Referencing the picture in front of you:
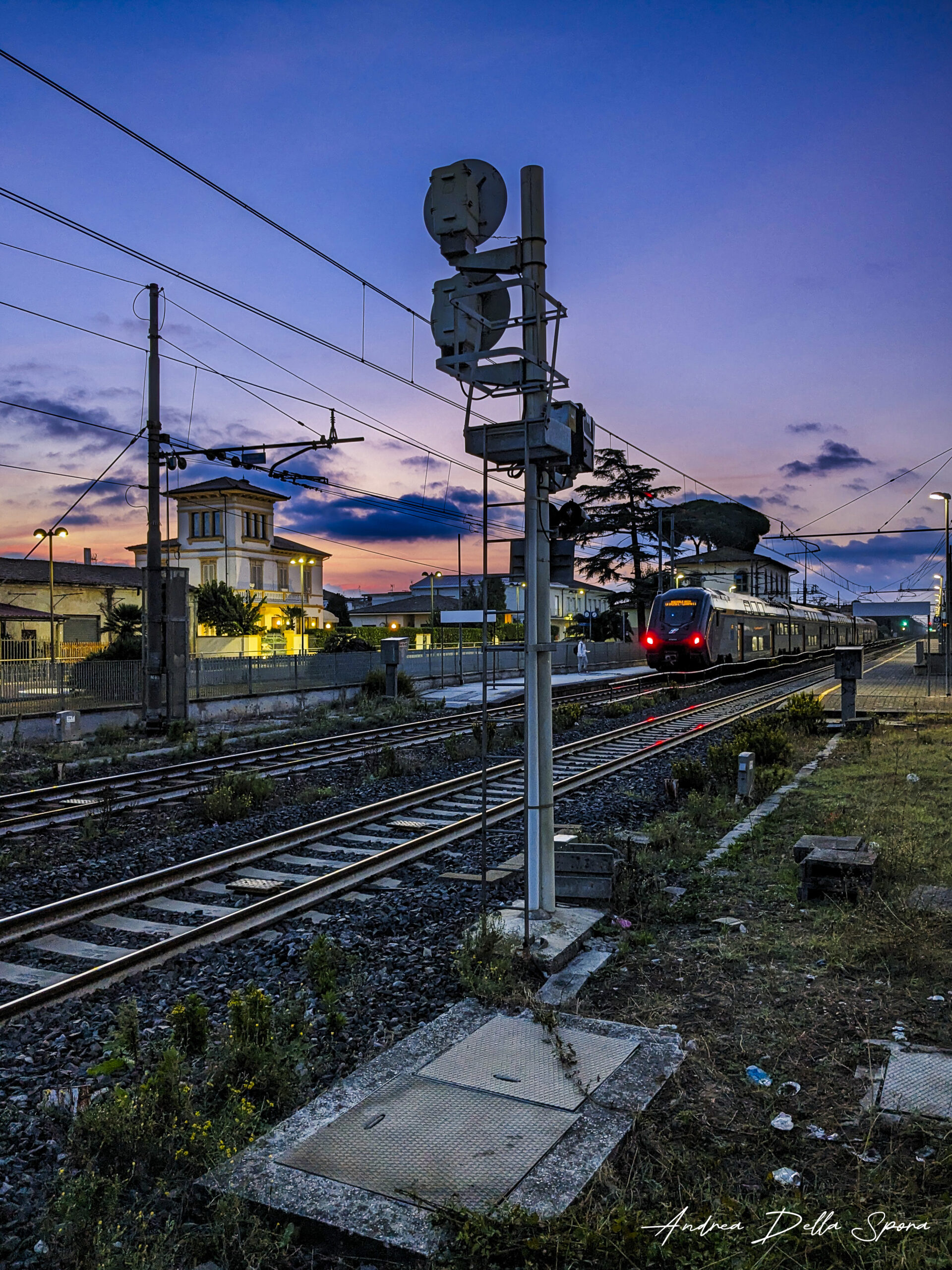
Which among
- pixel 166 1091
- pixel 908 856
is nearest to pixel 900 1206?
pixel 166 1091

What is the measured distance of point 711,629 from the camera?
3108cm

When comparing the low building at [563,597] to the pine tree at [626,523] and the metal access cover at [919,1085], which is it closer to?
the pine tree at [626,523]

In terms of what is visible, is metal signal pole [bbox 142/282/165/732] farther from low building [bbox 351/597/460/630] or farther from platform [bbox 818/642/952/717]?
low building [bbox 351/597/460/630]

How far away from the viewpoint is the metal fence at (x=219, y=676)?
20.9m

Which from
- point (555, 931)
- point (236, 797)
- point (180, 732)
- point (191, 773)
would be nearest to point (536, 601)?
point (555, 931)

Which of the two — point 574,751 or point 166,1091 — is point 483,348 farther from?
point 574,751

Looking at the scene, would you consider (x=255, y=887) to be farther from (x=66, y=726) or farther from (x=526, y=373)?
(x=66, y=726)

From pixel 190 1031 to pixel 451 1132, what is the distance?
5.71 ft

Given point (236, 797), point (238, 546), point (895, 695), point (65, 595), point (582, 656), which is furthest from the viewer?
point (238, 546)

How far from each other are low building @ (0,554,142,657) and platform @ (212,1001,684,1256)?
49079 millimetres

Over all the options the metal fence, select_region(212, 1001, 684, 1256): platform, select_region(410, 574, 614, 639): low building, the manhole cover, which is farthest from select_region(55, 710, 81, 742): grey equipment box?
select_region(410, 574, 614, 639): low building

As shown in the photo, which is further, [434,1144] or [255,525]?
[255,525]

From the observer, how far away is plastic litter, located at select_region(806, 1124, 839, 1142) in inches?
154

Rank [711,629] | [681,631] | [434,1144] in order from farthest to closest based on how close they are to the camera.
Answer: [711,629] < [681,631] < [434,1144]
